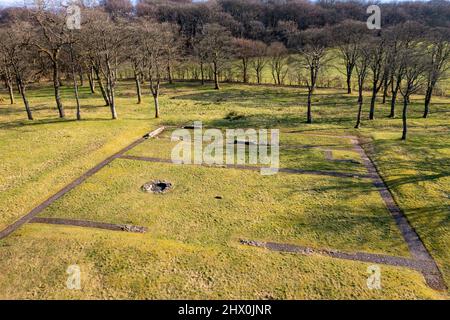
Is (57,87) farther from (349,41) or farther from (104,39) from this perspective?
(349,41)

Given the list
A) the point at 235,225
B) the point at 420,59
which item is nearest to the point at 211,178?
the point at 235,225

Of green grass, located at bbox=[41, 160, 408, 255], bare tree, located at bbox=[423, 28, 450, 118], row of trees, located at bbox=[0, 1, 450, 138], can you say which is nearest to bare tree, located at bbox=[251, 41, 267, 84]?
A: row of trees, located at bbox=[0, 1, 450, 138]

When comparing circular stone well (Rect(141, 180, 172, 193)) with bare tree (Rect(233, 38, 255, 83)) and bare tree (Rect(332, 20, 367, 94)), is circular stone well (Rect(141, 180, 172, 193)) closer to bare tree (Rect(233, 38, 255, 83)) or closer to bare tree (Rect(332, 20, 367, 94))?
bare tree (Rect(332, 20, 367, 94))

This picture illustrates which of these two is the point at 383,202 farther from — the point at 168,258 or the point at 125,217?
the point at 125,217

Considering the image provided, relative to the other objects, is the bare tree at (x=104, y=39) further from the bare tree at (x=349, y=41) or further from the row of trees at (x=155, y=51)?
the bare tree at (x=349, y=41)

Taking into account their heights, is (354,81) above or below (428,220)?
above

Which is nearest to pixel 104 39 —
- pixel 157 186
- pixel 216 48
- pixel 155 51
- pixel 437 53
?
pixel 155 51

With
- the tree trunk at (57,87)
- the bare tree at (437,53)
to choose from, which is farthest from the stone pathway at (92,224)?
the bare tree at (437,53)
